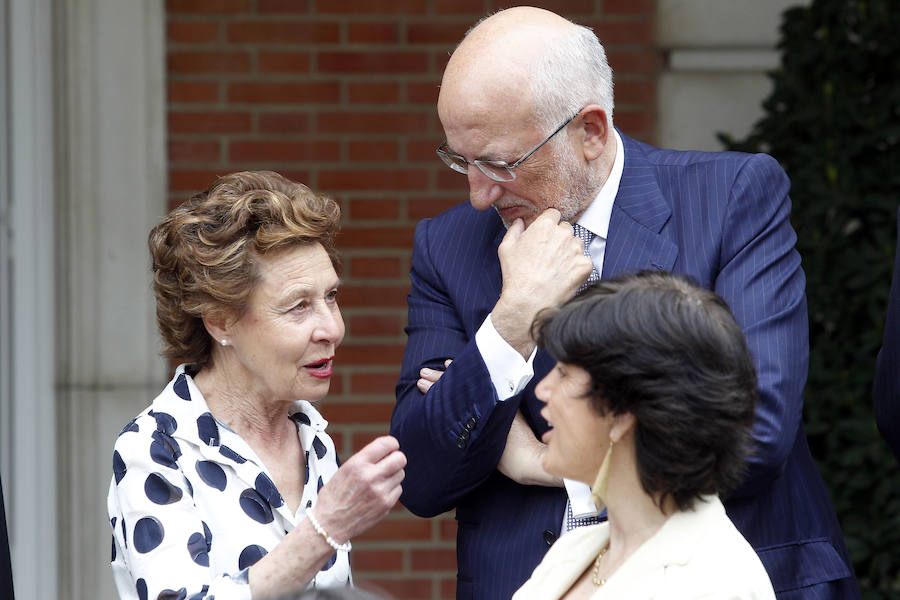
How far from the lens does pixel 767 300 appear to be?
2547 mm

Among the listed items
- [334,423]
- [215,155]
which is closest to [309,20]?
[215,155]

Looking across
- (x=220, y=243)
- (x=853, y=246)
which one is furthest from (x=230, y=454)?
(x=853, y=246)

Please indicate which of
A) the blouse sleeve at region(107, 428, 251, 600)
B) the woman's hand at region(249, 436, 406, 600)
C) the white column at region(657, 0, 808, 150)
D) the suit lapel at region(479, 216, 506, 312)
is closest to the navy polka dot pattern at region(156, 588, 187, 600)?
the blouse sleeve at region(107, 428, 251, 600)

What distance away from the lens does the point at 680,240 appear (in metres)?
2.65

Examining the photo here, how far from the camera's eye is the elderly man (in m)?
2.52

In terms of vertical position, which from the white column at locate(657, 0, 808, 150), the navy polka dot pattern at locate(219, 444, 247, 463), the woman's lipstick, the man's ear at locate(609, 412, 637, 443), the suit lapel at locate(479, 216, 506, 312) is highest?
the white column at locate(657, 0, 808, 150)

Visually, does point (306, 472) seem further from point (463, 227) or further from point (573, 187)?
point (573, 187)

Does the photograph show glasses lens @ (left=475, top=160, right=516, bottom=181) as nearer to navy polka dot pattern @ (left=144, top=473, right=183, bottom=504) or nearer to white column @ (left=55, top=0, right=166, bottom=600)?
navy polka dot pattern @ (left=144, top=473, right=183, bottom=504)

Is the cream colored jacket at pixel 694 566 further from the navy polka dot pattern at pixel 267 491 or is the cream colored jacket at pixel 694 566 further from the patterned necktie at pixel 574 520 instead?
the navy polka dot pattern at pixel 267 491

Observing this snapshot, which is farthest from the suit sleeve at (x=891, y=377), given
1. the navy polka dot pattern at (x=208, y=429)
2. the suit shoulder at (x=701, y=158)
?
the navy polka dot pattern at (x=208, y=429)

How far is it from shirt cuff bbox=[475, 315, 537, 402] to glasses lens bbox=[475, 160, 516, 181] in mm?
317

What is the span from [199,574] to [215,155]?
2577 millimetres

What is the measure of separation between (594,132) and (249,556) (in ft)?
3.69

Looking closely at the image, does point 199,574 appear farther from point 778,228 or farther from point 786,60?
point 786,60
